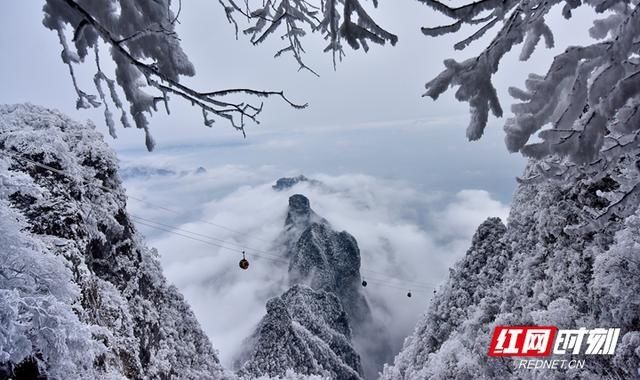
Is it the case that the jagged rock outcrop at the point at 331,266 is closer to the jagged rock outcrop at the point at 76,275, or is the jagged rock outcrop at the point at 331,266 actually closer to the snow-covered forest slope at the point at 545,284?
the snow-covered forest slope at the point at 545,284

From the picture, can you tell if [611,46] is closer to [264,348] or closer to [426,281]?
[264,348]

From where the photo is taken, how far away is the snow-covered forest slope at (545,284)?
7066 mm

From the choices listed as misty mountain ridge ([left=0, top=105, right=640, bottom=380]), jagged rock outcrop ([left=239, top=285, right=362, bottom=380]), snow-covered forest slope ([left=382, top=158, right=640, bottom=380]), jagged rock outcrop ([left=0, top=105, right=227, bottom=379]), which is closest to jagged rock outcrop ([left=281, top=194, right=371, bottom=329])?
jagged rock outcrop ([left=239, top=285, right=362, bottom=380])

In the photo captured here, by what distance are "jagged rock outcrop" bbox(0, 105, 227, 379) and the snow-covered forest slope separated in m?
6.62

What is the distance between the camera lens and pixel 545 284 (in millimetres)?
9898

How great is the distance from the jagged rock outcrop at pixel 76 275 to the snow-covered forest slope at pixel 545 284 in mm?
6622

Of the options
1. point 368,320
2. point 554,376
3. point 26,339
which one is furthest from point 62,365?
point 368,320

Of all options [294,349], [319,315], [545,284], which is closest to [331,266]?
[319,315]

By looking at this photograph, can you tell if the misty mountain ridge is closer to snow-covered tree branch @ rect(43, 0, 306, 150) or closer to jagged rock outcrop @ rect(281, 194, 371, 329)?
snow-covered tree branch @ rect(43, 0, 306, 150)

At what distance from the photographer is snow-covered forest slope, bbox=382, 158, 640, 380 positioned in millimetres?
7066

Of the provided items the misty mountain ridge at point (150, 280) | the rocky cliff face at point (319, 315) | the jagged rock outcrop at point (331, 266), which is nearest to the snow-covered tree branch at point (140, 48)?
the misty mountain ridge at point (150, 280)

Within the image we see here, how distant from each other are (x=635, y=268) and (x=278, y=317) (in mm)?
21290

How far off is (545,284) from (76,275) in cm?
1186

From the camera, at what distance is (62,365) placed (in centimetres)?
440
